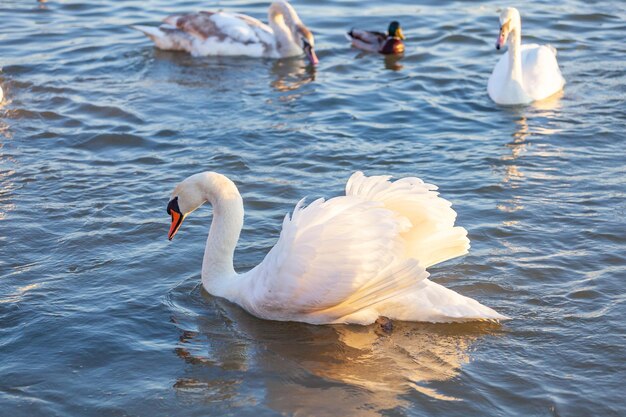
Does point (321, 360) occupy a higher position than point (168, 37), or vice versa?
point (168, 37)

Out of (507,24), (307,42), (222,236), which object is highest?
(507,24)

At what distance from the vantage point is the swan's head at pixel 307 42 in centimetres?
1432

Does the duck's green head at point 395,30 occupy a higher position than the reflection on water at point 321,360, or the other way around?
the duck's green head at point 395,30

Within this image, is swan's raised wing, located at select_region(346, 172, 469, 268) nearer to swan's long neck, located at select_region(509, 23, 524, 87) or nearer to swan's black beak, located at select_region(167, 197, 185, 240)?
swan's black beak, located at select_region(167, 197, 185, 240)

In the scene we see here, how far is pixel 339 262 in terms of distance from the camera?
6.75 metres

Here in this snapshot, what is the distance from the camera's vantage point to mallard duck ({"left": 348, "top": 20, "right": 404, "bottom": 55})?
14.5 meters

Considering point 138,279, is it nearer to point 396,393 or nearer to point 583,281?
point 396,393

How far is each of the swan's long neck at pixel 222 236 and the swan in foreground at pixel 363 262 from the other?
16cm

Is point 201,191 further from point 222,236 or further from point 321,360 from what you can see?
point 321,360

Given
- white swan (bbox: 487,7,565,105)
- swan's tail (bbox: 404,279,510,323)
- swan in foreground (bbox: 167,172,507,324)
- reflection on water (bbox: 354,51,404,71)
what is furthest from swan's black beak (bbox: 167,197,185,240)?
reflection on water (bbox: 354,51,404,71)

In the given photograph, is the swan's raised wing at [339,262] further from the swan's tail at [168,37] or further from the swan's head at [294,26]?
the swan's tail at [168,37]

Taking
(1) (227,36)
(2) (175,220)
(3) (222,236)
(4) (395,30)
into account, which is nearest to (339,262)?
(3) (222,236)

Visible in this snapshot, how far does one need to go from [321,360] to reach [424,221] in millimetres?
1155

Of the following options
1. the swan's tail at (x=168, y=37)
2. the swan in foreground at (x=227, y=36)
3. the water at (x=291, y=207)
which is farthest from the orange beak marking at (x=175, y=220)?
the swan's tail at (x=168, y=37)
